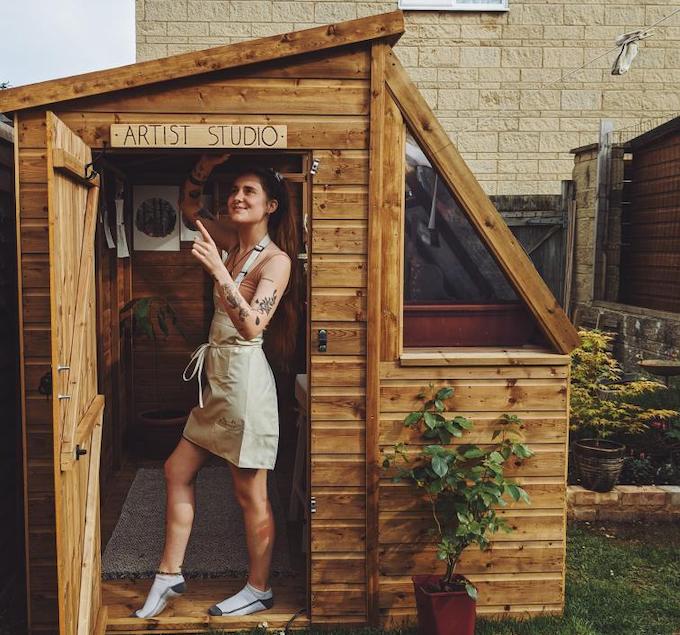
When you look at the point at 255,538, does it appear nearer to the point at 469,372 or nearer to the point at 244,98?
the point at 469,372

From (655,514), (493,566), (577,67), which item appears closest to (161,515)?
(493,566)

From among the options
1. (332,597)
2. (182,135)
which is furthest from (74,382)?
(332,597)

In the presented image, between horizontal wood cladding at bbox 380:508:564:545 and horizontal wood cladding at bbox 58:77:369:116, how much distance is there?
2.17m

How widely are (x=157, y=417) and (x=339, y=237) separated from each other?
4.02m

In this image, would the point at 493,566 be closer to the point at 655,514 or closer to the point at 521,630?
the point at 521,630

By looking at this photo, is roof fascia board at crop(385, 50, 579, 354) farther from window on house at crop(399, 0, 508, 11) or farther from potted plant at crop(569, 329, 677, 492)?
window on house at crop(399, 0, 508, 11)

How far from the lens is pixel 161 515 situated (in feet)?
20.1

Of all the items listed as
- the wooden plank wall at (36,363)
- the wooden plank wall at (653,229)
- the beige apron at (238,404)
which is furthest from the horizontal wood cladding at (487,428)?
the wooden plank wall at (653,229)

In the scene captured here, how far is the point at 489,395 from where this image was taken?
441 centimetres

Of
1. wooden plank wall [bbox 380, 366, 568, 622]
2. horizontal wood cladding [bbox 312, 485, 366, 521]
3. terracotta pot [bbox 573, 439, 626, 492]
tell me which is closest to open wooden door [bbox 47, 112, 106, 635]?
horizontal wood cladding [bbox 312, 485, 366, 521]

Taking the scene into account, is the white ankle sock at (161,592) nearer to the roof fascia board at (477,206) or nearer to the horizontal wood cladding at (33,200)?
the horizontal wood cladding at (33,200)

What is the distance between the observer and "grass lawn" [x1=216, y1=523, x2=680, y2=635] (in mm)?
4453

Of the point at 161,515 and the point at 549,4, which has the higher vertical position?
the point at 549,4

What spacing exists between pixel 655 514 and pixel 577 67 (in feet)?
22.6
